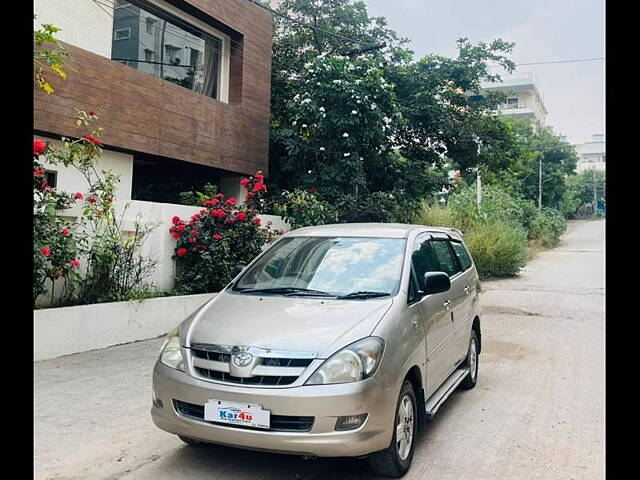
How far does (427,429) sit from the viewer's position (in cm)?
435

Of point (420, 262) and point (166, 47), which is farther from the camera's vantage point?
point (166, 47)

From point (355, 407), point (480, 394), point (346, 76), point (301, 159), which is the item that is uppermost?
point (346, 76)

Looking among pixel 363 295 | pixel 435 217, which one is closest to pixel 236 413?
pixel 363 295

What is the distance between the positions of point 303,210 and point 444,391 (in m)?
6.60

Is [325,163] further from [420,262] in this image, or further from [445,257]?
[420,262]

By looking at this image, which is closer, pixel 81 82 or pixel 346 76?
pixel 81 82

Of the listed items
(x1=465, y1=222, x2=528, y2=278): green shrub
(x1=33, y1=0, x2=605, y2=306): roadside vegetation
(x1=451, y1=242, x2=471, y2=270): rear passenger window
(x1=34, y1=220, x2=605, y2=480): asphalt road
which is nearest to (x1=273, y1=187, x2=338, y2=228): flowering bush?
(x1=33, y1=0, x2=605, y2=306): roadside vegetation

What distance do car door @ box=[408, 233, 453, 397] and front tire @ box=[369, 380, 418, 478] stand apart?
0.39 m

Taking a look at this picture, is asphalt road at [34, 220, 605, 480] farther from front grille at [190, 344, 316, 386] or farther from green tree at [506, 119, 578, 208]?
green tree at [506, 119, 578, 208]
